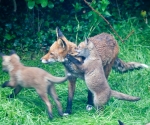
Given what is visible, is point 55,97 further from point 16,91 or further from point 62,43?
point 62,43

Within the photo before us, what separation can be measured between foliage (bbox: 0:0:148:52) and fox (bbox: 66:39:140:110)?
7.53 feet

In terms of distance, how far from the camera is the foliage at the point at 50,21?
372 inches

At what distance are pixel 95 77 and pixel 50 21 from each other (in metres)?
3.73

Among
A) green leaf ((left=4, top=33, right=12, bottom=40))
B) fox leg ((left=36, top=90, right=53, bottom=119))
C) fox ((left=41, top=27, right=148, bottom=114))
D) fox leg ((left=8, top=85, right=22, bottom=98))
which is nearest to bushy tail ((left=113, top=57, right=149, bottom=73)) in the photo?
fox ((left=41, top=27, right=148, bottom=114))

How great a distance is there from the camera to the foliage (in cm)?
945

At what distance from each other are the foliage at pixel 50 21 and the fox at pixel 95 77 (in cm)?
230

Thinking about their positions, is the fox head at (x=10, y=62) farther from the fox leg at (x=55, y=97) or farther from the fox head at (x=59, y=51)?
the fox leg at (x=55, y=97)

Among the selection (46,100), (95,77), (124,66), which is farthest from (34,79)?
(124,66)

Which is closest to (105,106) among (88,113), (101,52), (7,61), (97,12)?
(88,113)

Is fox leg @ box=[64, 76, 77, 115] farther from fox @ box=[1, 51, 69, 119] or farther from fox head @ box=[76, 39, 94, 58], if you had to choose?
fox head @ box=[76, 39, 94, 58]

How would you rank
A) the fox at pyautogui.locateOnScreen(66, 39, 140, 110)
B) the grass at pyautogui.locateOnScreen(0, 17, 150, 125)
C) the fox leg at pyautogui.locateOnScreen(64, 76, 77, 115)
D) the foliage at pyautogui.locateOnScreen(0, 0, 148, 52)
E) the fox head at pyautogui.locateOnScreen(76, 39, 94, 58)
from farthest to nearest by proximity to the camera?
the foliage at pyautogui.locateOnScreen(0, 0, 148, 52)
the fox leg at pyautogui.locateOnScreen(64, 76, 77, 115)
the fox head at pyautogui.locateOnScreen(76, 39, 94, 58)
the fox at pyautogui.locateOnScreen(66, 39, 140, 110)
the grass at pyautogui.locateOnScreen(0, 17, 150, 125)

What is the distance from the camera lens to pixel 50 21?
33.2ft

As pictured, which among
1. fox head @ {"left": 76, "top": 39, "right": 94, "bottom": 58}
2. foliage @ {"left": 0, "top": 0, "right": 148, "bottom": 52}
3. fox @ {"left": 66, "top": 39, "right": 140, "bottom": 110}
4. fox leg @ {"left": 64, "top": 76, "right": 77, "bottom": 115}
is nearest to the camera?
fox @ {"left": 66, "top": 39, "right": 140, "bottom": 110}

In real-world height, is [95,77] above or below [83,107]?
above
